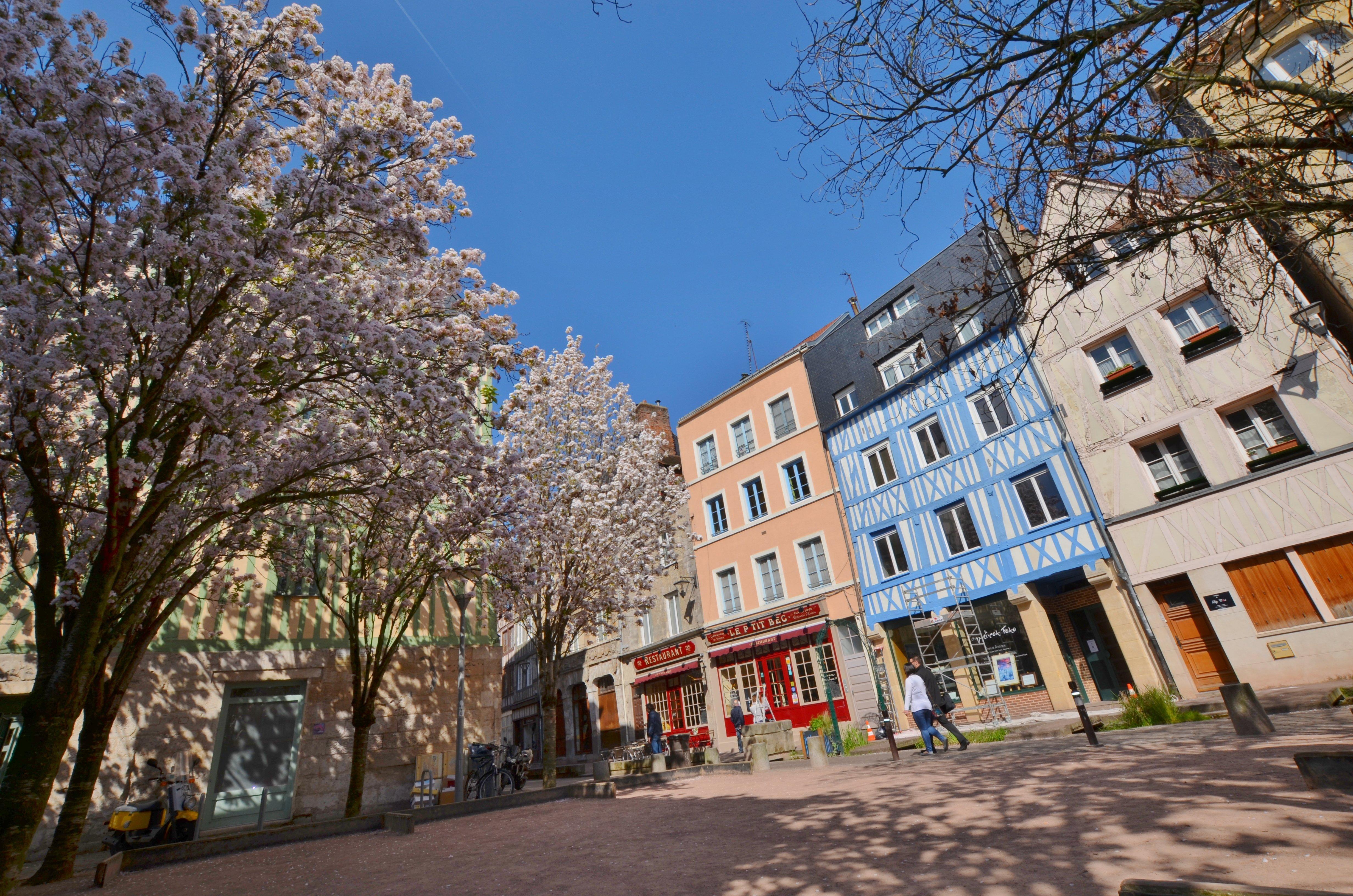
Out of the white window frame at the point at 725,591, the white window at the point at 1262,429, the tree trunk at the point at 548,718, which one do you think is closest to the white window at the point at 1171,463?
the white window at the point at 1262,429

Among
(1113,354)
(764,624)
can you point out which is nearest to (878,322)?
(1113,354)

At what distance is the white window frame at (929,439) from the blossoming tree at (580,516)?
7630 millimetres

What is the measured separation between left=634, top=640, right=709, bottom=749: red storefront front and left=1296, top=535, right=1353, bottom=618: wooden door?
53.5ft

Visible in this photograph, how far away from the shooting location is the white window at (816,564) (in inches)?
779

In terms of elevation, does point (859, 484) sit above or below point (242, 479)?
above

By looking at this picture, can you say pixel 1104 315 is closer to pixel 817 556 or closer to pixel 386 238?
pixel 817 556

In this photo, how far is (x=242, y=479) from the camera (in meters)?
6.09

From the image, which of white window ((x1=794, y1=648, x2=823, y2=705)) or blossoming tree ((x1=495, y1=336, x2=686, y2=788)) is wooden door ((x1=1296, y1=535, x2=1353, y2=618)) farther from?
blossoming tree ((x1=495, y1=336, x2=686, y2=788))

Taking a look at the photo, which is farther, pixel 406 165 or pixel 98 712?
pixel 98 712

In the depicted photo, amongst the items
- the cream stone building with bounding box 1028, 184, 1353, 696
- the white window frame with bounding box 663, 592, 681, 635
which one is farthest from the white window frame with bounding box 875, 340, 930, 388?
the white window frame with bounding box 663, 592, 681, 635

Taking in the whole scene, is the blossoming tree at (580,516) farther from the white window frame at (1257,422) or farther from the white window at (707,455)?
the white window frame at (1257,422)

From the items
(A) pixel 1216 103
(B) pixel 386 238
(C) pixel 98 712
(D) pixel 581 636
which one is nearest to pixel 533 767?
(D) pixel 581 636

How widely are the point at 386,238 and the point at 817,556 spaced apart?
17228 mm

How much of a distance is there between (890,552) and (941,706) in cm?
820
